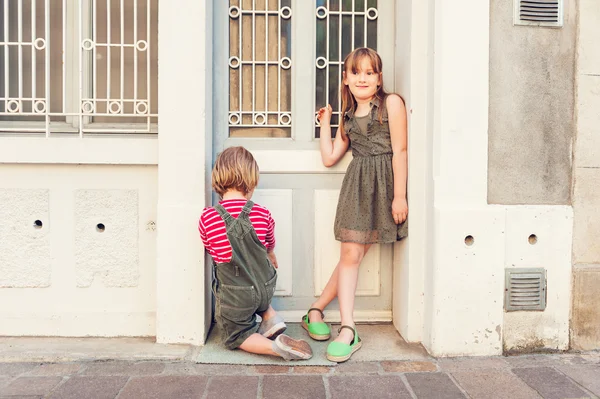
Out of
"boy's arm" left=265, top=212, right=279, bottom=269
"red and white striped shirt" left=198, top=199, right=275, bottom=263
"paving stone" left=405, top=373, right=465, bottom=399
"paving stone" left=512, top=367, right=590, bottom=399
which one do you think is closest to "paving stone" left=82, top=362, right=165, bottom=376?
"red and white striped shirt" left=198, top=199, right=275, bottom=263

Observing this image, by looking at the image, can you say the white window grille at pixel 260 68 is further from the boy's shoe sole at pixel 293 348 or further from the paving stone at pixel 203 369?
the paving stone at pixel 203 369

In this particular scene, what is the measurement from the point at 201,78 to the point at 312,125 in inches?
33.8

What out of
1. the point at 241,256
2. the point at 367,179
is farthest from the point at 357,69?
the point at 241,256

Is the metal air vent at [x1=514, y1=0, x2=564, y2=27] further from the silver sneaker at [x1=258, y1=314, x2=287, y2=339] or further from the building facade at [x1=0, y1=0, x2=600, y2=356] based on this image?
the silver sneaker at [x1=258, y1=314, x2=287, y2=339]

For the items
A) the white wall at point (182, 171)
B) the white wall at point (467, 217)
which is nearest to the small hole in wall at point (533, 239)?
the white wall at point (467, 217)

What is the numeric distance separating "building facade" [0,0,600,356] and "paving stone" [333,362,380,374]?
1.41ft

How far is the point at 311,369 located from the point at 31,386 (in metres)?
1.53

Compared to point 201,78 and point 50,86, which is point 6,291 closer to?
point 50,86

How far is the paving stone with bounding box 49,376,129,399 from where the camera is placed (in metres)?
3.04

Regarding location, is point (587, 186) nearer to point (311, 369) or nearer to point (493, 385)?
point (493, 385)

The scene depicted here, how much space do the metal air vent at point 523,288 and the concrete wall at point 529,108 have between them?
0.44 metres

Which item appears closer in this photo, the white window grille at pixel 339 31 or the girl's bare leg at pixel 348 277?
the girl's bare leg at pixel 348 277

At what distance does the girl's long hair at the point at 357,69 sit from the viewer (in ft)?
12.4

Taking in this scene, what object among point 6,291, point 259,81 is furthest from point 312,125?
point 6,291
